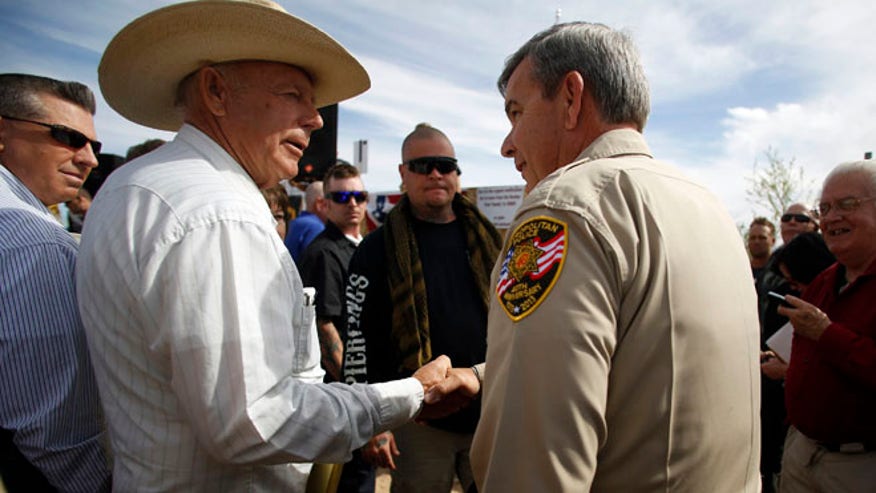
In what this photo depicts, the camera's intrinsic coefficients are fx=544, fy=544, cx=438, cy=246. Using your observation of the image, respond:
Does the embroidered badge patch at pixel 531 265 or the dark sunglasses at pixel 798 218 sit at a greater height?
the dark sunglasses at pixel 798 218

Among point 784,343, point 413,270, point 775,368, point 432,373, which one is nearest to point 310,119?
point 432,373

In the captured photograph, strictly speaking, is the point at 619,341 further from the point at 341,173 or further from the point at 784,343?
the point at 341,173

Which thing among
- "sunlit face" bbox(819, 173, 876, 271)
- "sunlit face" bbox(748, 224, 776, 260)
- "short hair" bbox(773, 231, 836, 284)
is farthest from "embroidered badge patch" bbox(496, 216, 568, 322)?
"sunlit face" bbox(748, 224, 776, 260)

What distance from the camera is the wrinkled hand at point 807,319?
111 inches

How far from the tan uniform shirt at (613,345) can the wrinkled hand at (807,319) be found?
1.92 metres

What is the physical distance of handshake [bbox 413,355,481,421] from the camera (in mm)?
1933

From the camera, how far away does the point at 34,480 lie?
5.12 ft

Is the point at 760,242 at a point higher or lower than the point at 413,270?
higher

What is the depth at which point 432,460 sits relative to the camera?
120 inches

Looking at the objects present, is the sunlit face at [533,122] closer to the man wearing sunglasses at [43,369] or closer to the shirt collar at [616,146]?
the shirt collar at [616,146]

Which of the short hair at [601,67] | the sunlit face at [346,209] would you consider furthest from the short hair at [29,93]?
the sunlit face at [346,209]

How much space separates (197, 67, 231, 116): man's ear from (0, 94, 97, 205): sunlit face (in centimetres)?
98

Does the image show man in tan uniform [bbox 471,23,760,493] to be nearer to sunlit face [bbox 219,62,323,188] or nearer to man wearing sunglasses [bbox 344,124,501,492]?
sunlit face [bbox 219,62,323,188]

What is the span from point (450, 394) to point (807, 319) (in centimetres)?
207
